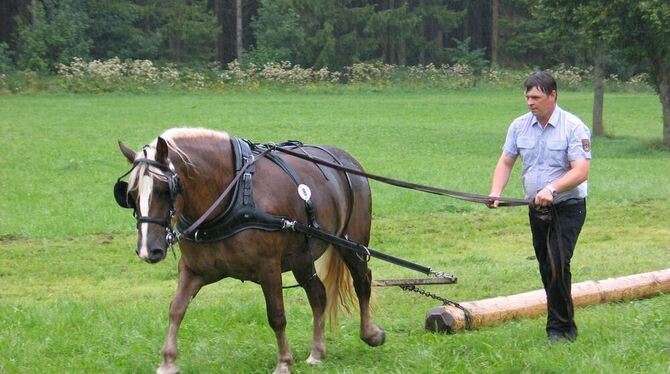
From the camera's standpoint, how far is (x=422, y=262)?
13.1 m

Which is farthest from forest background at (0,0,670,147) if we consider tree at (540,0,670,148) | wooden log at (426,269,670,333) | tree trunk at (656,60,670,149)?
wooden log at (426,269,670,333)

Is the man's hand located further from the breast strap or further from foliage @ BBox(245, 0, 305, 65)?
foliage @ BBox(245, 0, 305, 65)

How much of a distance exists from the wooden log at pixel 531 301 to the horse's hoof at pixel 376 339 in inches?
23.1

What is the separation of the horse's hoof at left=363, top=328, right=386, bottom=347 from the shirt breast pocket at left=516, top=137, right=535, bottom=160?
1688 mm

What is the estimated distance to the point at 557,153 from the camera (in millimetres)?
7637

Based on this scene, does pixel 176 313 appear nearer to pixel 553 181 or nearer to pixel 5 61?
pixel 553 181

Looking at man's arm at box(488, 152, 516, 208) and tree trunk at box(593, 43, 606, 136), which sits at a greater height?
man's arm at box(488, 152, 516, 208)

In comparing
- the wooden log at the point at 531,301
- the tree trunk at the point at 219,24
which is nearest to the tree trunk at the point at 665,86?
the wooden log at the point at 531,301

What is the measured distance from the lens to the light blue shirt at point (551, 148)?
24.9ft

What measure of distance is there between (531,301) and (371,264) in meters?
4.43

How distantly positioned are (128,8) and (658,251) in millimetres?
49200

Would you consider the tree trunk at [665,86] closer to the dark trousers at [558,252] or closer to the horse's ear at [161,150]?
the dark trousers at [558,252]

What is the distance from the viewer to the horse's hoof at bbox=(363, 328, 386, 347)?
8070 mm

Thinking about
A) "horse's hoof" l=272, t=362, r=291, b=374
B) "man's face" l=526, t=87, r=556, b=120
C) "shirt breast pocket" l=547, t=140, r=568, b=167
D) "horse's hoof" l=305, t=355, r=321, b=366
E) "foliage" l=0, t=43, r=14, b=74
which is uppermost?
"man's face" l=526, t=87, r=556, b=120
